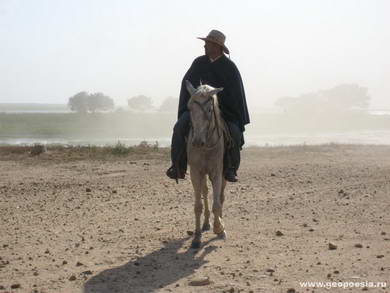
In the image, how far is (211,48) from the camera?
9078 mm

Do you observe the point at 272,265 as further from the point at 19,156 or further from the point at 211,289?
the point at 19,156

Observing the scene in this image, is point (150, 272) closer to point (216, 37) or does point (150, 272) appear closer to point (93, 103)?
point (216, 37)

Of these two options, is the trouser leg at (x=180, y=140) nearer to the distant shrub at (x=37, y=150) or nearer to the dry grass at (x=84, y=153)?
the dry grass at (x=84, y=153)

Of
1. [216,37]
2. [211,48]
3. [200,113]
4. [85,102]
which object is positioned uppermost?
[85,102]

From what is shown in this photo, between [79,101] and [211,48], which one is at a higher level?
Answer: [79,101]

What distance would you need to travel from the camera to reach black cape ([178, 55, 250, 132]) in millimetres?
9211

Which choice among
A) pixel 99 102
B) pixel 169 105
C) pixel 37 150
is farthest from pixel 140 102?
pixel 37 150

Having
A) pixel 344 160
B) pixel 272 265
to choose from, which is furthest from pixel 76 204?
pixel 344 160

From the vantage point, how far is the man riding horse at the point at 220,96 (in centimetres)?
898

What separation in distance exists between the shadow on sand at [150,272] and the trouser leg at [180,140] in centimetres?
139

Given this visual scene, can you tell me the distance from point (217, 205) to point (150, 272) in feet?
6.37

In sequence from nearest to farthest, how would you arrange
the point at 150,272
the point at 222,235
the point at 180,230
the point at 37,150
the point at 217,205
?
the point at 150,272, the point at 217,205, the point at 222,235, the point at 180,230, the point at 37,150

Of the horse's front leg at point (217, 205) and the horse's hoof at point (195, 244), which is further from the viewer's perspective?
the horse's front leg at point (217, 205)

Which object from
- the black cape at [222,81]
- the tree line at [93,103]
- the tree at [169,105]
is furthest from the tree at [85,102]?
the black cape at [222,81]
